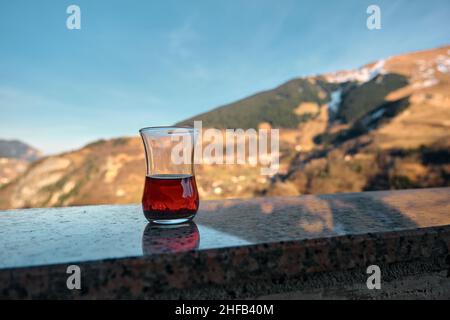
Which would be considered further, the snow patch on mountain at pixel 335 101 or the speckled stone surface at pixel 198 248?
the snow patch on mountain at pixel 335 101

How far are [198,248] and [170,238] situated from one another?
107 mm

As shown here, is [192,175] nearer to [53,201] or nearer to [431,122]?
[431,122]

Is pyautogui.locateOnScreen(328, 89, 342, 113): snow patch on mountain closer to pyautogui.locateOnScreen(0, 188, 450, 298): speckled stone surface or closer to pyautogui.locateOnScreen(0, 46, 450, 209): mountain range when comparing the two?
pyautogui.locateOnScreen(0, 46, 450, 209): mountain range

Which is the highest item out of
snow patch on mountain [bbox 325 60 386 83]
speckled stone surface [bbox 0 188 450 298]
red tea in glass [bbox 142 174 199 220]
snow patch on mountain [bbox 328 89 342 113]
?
snow patch on mountain [bbox 325 60 386 83]

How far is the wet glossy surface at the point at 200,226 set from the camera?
0.63 m

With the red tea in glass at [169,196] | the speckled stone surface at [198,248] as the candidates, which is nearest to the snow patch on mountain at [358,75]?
the speckled stone surface at [198,248]

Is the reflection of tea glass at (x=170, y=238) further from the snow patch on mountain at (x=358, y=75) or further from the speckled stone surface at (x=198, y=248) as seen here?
the snow patch on mountain at (x=358, y=75)

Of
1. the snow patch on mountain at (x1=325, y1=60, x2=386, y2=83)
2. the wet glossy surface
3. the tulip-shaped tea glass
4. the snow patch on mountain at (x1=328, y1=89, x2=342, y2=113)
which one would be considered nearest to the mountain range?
the snow patch on mountain at (x1=328, y1=89, x2=342, y2=113)

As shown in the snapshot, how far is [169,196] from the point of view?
0.78 m

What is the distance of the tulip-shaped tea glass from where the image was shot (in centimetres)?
78

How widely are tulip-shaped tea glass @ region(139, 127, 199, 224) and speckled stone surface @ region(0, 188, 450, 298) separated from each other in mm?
36

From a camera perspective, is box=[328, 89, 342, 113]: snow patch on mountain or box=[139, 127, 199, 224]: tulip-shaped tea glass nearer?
box=[139, 127, 199, 224]: tulip-shaped tea glass

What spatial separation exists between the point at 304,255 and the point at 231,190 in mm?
26284
